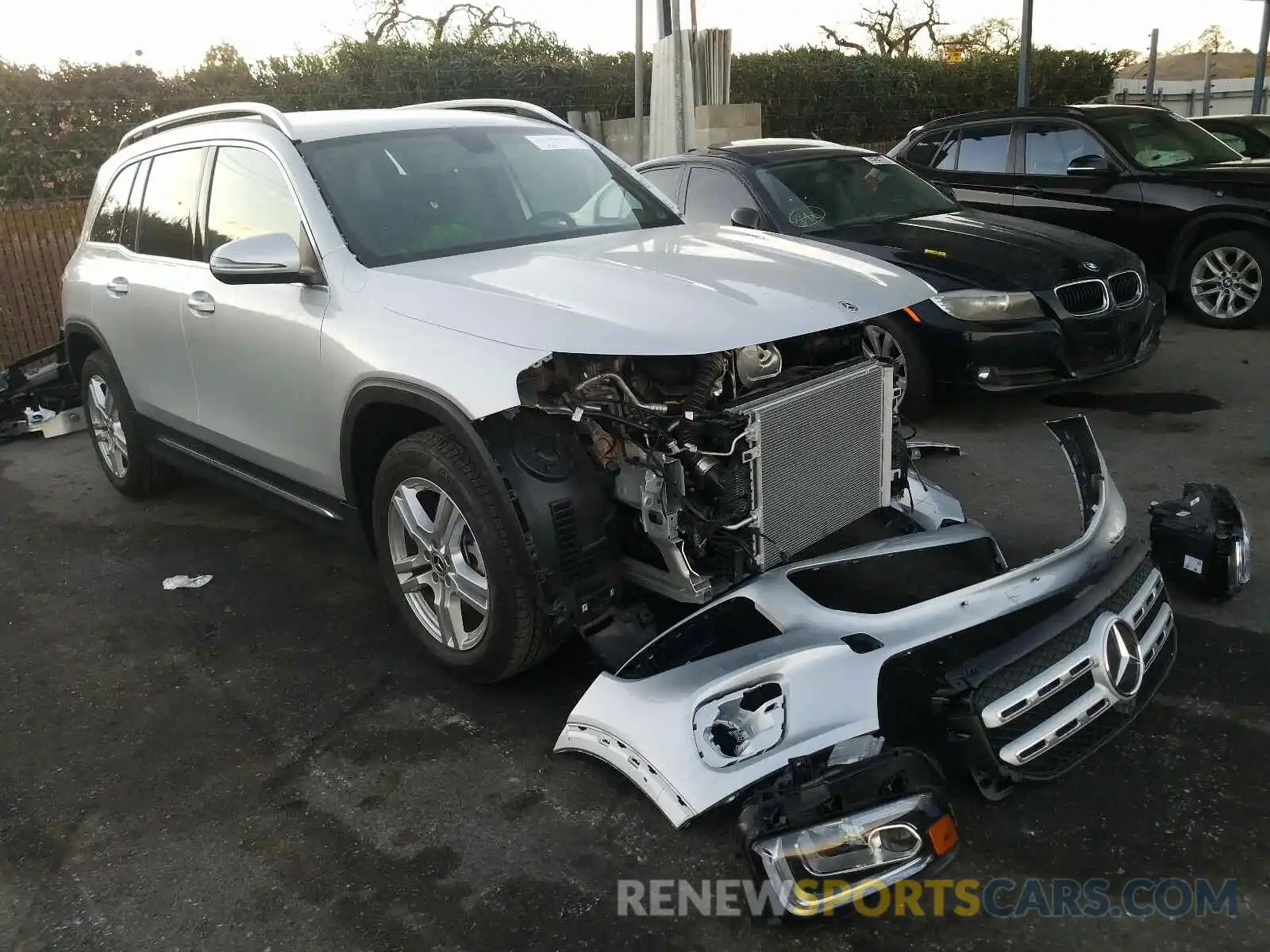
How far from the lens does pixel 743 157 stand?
290 inches

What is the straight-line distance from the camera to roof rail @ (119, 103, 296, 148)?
4.21 m

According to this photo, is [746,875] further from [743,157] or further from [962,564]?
[743,157]

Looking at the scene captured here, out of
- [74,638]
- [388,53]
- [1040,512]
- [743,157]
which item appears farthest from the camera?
[388,53]

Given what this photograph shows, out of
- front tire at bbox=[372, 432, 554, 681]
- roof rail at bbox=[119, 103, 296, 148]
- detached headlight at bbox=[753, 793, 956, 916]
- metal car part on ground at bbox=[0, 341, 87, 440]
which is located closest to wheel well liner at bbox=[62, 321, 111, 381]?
roof rail at bbox=[119, 103, 296, 148]

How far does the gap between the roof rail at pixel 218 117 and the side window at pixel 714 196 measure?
3.21 m

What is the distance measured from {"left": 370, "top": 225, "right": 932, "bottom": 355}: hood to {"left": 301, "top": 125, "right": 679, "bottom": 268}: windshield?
183 millimetres

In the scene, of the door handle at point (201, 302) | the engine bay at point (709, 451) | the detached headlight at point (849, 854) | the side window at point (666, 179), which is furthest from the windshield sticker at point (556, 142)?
the detached headlight at point (849, 854)

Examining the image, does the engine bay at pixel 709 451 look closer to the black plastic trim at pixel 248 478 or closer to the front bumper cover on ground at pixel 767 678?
the front bumper cover on ground at pixel 767 678

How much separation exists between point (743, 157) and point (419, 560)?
4.67 meters

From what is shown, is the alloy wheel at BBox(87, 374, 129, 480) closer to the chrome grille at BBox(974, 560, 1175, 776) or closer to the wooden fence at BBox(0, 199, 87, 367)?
the wooden fence at BBox(0, 199, 87, 367)

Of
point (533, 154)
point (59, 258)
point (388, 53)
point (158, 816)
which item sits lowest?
point (158, 816)

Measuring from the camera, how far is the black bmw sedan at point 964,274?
6.13 meters

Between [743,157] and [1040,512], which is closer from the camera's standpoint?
[1040,512]

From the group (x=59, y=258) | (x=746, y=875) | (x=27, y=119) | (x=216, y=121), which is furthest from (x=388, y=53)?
(x=746, y=875)
